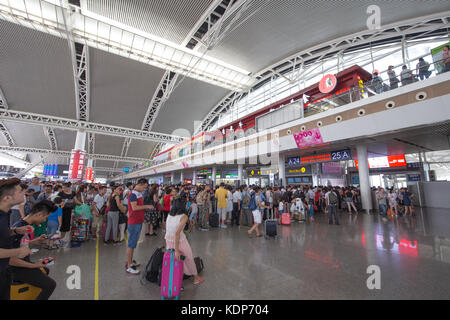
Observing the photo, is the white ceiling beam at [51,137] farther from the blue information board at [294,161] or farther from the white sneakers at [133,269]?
the white sneakers at [133,269]

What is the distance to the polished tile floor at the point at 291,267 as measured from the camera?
276 centimetres

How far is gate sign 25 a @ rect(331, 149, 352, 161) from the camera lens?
11023 millimetres

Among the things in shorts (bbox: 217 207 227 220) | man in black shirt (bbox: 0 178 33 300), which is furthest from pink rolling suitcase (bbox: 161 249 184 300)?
shorts (bbox: 217 207 227 220)

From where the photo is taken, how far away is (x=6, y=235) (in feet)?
5.56

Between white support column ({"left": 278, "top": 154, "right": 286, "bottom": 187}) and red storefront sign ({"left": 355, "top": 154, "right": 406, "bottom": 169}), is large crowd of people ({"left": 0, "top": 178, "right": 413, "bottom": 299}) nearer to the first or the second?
white support column ({"left": 278, "top": 154, "right": 286, "bottom": 187})

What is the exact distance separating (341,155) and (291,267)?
9.81m

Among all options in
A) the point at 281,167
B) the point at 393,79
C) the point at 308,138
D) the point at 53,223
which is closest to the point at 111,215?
the point at 53,223

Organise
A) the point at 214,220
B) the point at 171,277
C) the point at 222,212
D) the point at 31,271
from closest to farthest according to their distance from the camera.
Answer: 1. the point at 31,271
2. the point at 171,277
3. the point at 214,220
4. the point at 222,212

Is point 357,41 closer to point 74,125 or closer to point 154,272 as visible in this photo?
point 154,272

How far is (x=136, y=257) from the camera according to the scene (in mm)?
4336

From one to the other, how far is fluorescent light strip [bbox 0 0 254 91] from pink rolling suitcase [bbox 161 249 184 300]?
17.0 meters
